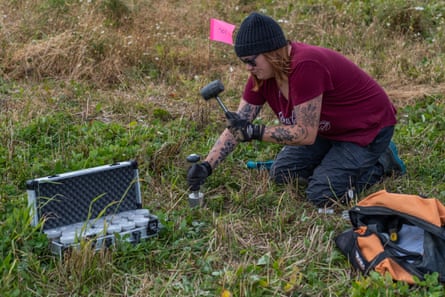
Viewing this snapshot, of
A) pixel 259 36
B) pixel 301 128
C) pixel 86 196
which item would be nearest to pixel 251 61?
pixel 259 36

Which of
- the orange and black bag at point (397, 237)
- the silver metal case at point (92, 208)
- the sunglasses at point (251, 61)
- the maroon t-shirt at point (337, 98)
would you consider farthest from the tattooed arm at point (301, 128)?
the silver metal case at point (92, 208)

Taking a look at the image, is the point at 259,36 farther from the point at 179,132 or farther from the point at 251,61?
the point at 179,132

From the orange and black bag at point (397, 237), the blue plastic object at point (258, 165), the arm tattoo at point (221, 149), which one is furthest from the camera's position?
the blue plastic object at point (258, 165)

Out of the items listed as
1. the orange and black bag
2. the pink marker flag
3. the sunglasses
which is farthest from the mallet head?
the pink marker flag

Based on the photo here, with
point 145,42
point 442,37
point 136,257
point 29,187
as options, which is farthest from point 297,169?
point 442,37

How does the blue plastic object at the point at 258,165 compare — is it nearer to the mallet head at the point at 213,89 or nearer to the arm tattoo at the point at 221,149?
the arm tattoo at the point at 221,149

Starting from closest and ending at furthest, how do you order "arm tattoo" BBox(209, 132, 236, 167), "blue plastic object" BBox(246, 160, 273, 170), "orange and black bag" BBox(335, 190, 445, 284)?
"orange and black bag" BBox(335, 190, 445, 284)
"arm tattoo" BBox(209, 132, 236, 167)
"blue plastic object" BBox(246, 160, 273, 170)

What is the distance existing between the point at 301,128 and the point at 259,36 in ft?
1.99

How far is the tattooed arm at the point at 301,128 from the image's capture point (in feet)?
12.5

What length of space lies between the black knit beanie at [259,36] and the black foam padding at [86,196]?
3.06 feet

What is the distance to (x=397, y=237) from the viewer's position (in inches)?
133

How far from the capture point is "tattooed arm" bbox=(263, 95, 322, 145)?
12.5 feet

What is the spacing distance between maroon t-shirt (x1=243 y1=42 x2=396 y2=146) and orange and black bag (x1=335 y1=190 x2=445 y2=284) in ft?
2.37

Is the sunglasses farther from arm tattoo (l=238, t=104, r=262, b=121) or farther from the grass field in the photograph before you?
the grass field
